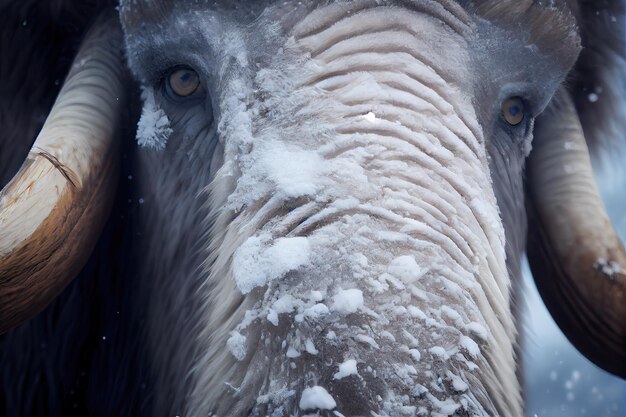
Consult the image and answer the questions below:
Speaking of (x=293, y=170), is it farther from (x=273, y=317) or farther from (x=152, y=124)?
(x=152, y=124)

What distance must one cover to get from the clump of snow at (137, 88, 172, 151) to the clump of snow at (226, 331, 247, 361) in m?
0.94

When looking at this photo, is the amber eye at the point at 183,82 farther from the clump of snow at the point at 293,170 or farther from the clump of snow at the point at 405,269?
the clump of snow at the point at 405,269

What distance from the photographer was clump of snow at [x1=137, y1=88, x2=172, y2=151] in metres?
2.31

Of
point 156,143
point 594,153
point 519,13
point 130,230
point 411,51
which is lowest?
point 130,230

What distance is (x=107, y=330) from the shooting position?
8.66 ft

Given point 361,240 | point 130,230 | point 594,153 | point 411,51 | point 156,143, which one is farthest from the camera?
point 594,153

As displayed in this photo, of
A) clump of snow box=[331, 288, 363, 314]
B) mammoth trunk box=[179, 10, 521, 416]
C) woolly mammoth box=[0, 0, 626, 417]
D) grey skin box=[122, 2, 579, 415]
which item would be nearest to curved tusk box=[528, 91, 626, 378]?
woolly mammoth box=[0, 0, 626, 417]

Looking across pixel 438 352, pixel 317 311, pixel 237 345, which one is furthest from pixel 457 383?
pixel 237 345

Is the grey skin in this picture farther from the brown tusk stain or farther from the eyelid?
the brown tusk stain

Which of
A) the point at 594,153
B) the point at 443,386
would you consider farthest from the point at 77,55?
the point at 594,153

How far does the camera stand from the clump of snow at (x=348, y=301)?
143 centimetres

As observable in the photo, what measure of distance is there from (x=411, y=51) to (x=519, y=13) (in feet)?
1.47

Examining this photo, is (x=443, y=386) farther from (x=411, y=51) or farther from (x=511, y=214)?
(x=511, y=214)

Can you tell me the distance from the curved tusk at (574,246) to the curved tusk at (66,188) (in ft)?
5.37
